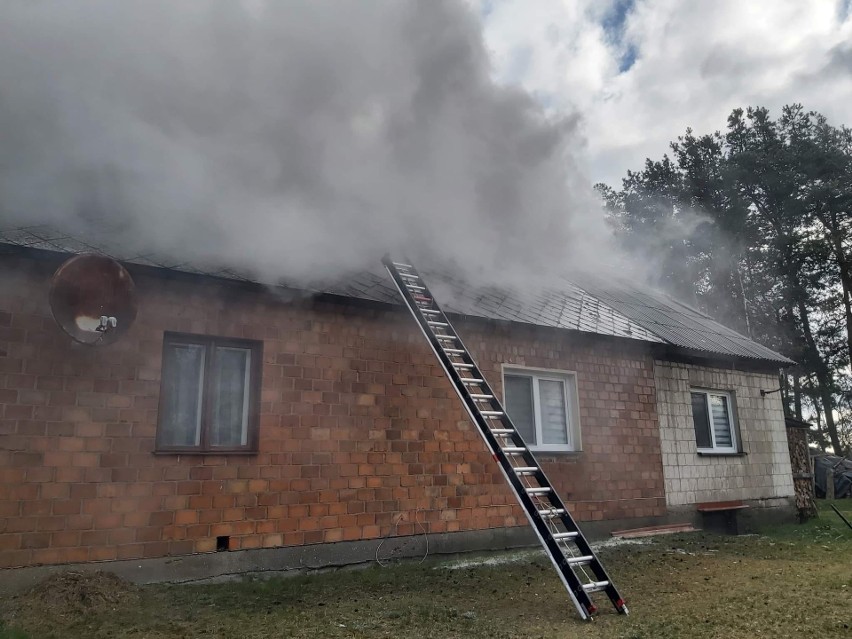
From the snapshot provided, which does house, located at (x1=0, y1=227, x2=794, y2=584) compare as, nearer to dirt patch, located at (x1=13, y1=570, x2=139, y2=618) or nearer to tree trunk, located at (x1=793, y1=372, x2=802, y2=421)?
dirt patch, located at (x1=13, y1=570, x2=139, y2=618)

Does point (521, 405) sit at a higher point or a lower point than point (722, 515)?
higher

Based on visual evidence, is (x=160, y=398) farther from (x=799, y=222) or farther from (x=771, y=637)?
(x=799, y=222)

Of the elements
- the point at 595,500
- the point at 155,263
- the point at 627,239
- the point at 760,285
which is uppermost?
the point at 627,239

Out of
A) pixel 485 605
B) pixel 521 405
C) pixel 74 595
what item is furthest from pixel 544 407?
pixel 74 595

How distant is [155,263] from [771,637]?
16.8ft

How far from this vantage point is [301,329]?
619cm

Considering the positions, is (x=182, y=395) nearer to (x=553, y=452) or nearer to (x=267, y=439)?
(x=267, y=439)

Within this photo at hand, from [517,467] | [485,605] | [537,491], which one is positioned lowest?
[485,605]

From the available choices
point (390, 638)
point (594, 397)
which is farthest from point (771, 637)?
point (594, 397)

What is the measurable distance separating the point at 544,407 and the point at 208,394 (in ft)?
13.3

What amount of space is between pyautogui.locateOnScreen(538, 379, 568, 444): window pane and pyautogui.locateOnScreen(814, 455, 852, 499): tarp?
42.3 ft

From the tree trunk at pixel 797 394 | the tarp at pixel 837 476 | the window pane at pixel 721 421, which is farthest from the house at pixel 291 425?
the tree trunk at pixel 797 394

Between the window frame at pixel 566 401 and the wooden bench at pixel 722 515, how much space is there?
2.49 meters

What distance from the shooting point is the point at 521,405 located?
304 inches
